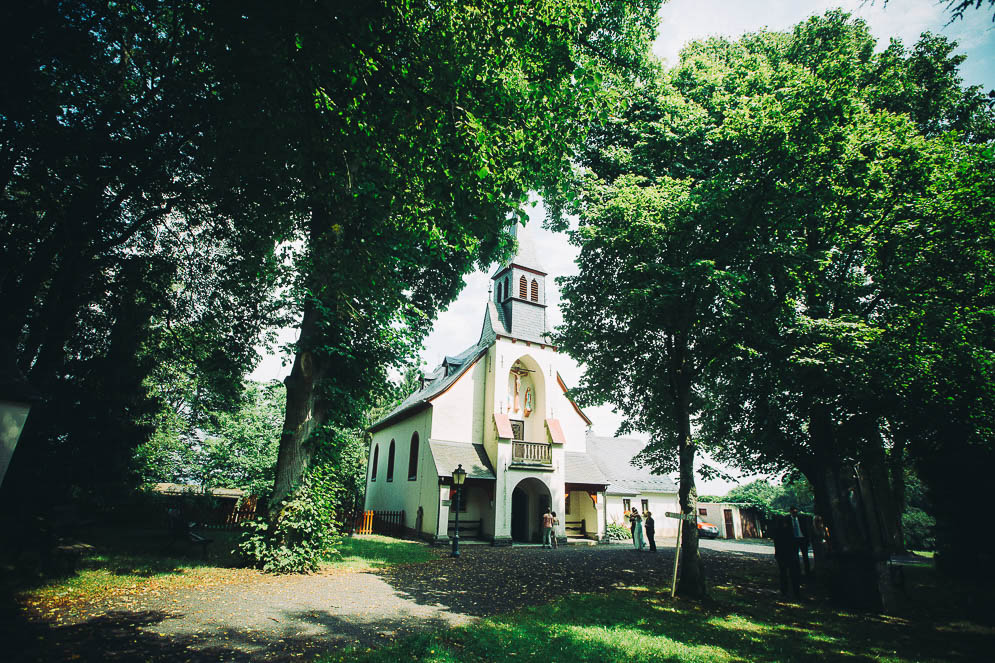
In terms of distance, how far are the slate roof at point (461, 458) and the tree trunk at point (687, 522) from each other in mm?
11430

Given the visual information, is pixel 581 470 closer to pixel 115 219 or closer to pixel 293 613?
pixel 293 613

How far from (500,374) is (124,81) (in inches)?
691

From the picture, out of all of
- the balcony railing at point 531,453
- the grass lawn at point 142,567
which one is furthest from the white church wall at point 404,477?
the grass lawn at point 142,567

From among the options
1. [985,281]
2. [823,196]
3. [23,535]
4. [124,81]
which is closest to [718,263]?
[823,196]

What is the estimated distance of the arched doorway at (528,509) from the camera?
73.7 ft

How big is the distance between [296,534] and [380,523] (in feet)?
44.5

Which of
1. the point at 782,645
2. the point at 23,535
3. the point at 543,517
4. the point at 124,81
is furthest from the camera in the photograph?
the point at 543,517

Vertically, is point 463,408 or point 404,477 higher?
point 463,408

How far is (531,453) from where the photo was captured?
22.0 metres

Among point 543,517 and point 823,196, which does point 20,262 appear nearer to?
point 823,196

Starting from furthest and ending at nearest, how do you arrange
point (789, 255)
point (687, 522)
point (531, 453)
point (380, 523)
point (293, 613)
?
point (380, 523) → point (531, 453) → point (687, 522) → point (789, 255) → point (293, 613)

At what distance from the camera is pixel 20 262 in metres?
10.2

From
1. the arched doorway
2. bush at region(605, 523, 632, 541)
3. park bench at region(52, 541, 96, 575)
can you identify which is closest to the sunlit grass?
park bench at region(52, 541, 96, 575)

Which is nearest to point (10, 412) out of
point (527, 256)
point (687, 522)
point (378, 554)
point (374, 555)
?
point (374, 555)
